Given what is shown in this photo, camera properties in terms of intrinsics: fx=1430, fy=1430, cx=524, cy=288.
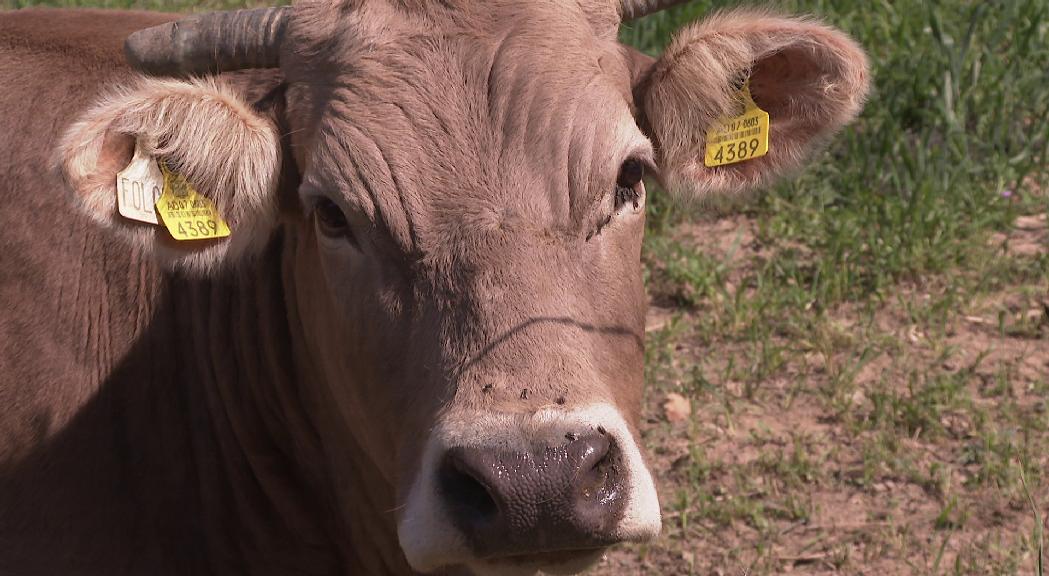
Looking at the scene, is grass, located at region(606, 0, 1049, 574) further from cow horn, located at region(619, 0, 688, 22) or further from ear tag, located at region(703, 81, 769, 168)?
cow horn, located at region(619, 0, 688, 22)

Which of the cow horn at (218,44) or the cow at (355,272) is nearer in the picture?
the cow at (355,272)

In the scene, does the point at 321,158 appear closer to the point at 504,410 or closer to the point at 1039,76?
the point at 504,410

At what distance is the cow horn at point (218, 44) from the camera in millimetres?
4156

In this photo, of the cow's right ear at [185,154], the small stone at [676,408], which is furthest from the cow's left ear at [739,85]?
the small stone at [676,408]

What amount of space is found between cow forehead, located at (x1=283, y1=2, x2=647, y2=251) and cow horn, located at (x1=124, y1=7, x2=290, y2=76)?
0.73 ft

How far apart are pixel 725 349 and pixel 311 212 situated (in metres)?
2.73

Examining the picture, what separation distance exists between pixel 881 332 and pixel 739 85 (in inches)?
87.4

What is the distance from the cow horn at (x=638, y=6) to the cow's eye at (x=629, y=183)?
64 centimetres

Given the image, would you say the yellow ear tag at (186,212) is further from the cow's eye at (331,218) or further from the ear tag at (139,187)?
the cow's eye at (331,218)

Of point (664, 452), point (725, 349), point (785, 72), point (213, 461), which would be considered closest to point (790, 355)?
point (725, 349)

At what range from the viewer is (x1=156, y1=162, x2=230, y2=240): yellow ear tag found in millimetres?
4027

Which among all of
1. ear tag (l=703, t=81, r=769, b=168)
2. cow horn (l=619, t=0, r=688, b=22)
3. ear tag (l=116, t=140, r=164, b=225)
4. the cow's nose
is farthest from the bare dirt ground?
ear tag (l=116, t=140, r=164, b=225)

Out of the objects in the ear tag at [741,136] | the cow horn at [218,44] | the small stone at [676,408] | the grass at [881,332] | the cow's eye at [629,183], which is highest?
the cow horn at [218,44]

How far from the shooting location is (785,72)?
436cm
